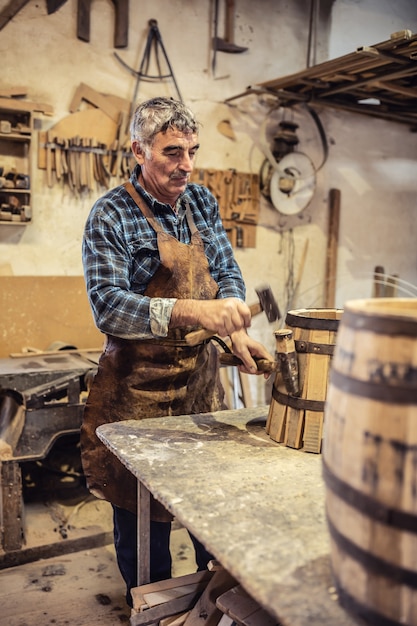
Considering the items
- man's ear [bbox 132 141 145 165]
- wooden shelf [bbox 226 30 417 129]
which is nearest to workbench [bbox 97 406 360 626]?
man's ear [bbox 132 141 145 165]

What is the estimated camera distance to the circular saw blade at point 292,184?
5422 mm

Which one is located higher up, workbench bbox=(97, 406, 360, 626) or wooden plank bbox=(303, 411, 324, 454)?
wooden plank bbox=(303, 411, 324, 454)

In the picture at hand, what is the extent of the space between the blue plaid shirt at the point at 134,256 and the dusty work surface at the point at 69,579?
1.58 m

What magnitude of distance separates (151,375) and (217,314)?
21.3 inches

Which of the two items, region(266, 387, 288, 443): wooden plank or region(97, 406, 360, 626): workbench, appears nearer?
region(97, 406, 360, 626): workbench

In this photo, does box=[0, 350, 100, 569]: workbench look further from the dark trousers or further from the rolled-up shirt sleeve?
the rolled-up shirt sleeve

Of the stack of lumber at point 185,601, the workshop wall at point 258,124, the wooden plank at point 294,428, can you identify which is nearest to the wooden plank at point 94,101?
the workshop wall at point 258,124

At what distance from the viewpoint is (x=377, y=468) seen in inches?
37.7

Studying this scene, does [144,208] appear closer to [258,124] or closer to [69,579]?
[69,579]

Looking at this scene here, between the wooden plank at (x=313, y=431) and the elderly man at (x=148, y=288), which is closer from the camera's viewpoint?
the wooden plank at (x=313, y=431)

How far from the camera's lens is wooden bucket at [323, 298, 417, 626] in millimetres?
935

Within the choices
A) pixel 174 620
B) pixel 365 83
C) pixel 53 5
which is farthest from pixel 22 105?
pixel 174 620

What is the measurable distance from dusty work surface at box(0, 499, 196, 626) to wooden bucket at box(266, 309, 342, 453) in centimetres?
166

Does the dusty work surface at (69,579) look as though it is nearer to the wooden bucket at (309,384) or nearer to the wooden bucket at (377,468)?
the wooden bucket at (309,384)
